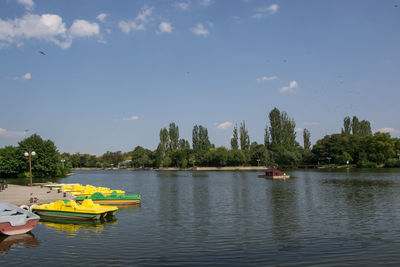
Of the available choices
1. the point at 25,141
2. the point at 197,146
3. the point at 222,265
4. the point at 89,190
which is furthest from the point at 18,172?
the point at 197,146

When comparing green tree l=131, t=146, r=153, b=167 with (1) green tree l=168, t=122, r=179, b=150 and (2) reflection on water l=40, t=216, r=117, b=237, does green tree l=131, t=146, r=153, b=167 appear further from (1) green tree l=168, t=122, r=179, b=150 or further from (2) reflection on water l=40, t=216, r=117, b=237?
(2) reflection on water l=40, t=216, r=117, b=237

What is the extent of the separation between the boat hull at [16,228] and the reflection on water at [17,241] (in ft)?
0.69

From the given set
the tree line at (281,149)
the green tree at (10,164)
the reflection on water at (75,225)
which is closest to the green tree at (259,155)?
the tree line at (281,149)

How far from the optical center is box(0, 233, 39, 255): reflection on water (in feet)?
44.5

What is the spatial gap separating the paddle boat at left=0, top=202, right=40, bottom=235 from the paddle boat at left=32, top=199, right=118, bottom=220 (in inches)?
119

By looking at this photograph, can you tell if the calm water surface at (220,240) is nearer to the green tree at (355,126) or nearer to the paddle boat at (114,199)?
the paddle boat at (114,199)

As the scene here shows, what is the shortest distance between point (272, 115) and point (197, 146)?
34.5 m

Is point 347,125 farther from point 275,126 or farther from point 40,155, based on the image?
point 40,155

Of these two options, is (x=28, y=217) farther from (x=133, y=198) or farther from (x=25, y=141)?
(x=25, y=141)

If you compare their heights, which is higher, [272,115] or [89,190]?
[272,115]

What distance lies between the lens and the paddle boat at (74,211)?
18.5m

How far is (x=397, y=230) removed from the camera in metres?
16.1

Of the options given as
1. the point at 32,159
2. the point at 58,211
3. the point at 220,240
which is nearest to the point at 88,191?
the point at 58,211

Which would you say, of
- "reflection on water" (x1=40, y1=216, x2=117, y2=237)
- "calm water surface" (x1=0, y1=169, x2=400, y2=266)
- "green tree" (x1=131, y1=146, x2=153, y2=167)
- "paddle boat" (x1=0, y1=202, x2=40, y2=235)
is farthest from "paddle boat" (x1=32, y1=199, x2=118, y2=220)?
"green tree" (x1=131, y1=146, x2=153, y2=167)
